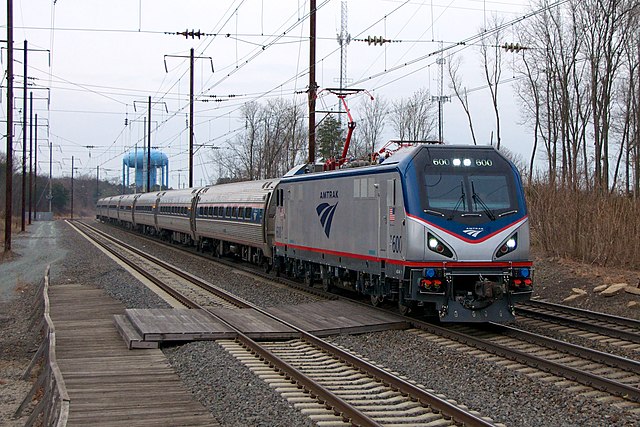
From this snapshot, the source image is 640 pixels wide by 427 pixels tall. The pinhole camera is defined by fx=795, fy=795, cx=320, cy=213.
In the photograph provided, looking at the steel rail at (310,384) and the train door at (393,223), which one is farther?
the train door at (393,223)

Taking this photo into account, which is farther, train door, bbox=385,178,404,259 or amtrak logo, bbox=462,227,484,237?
train door, bbox=385,178,404,259

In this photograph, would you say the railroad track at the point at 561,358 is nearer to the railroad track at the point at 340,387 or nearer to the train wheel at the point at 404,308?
the train wheel at the point at 404,308

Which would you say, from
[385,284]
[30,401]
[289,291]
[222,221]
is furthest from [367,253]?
[222,221]

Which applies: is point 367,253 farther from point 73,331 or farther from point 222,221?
point 222,221

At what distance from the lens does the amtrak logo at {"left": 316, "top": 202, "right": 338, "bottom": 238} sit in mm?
16875

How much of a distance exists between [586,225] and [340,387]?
45.5 ft

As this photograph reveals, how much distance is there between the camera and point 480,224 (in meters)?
13.0

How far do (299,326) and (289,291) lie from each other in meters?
5.95

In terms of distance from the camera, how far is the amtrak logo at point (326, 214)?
16.9 metres

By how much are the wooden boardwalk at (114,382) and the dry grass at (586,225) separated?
12.5 m

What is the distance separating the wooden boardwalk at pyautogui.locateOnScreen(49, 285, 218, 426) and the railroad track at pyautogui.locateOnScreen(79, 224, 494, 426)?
115 centimetres

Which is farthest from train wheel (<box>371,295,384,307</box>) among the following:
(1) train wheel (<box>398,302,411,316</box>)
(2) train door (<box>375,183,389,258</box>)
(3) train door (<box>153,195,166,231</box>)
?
(3) train door (<box>153,195,166,231</box>)

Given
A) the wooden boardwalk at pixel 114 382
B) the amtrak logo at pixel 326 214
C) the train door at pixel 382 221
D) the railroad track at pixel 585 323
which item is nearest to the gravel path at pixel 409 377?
the wooden boardwalk at pixel 114 382

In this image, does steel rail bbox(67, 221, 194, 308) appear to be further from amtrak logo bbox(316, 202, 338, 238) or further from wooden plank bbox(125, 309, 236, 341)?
amtrak logo bbox(316, 202, 338, 238)
